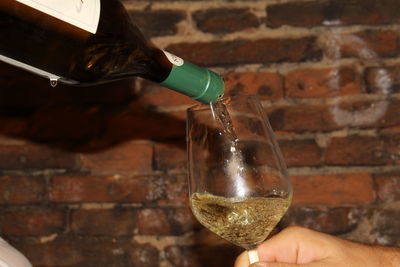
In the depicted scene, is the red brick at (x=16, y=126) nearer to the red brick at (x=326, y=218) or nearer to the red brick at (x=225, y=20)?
the red brick at (x=225, y=20)

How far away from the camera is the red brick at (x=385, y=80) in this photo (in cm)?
123

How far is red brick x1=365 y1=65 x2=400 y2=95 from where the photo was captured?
1.23m

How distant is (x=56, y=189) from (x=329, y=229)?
2.16 feet

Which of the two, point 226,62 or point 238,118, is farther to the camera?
point 226,62

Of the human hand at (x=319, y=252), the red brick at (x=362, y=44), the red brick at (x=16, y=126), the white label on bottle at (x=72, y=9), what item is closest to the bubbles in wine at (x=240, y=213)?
the human hand at (x=319, y=252)

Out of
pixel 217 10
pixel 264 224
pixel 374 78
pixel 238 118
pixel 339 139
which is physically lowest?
pixel 264 224

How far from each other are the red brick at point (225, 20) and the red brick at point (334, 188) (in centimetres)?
38

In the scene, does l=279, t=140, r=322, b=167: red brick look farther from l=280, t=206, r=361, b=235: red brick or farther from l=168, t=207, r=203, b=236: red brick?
l=168, t=207, r=203, b=236: red brick

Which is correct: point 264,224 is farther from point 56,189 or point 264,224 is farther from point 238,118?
point 56,189

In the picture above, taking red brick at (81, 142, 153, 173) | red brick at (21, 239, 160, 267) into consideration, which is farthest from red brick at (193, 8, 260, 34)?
red brick at (21, 239, 160, 267)

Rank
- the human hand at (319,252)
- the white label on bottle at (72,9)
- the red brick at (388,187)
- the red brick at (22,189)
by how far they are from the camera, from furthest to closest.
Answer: the red brick at (22,189) → the red brick at (388,187) → the human hand at (319,252) → the white label on bottle at (72,9)

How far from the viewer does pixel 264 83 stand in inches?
49.7

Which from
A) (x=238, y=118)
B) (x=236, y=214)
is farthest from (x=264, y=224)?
(x=238, y=118)

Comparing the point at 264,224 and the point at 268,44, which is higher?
the point at 268,44
